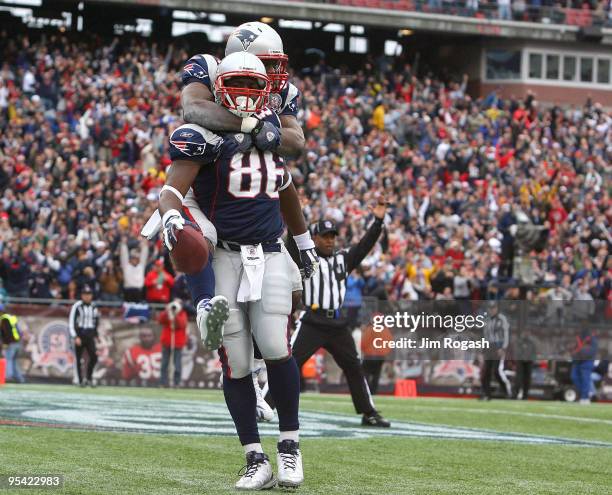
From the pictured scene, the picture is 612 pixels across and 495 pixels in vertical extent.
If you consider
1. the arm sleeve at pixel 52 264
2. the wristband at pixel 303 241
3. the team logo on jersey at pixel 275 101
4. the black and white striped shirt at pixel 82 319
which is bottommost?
the black and white striped shirt at pixel 82 319

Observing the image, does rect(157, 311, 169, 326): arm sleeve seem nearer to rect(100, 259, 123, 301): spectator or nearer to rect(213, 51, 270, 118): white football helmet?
rect(100, 259, 123, 301): spectator

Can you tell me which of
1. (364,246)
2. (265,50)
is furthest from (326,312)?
(265,50)

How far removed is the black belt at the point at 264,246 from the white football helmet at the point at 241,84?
0.55 m

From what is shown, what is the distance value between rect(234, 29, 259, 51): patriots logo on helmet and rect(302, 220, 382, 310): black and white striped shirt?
12.0ft

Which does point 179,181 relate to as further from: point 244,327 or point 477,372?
point 477,372

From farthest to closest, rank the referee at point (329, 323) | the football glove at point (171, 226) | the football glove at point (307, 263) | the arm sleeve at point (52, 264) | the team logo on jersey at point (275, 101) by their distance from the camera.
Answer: the arm sleeve at point (52, 264), the referee at point (329, 323), the football glove at point (307, 263), the team logo on jersey at point (275, 101), the football glove at point (171, 226)

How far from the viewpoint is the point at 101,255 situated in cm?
1719

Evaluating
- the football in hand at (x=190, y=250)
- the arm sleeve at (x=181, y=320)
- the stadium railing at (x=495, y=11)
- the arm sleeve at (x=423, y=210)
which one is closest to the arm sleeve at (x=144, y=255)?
the arm sleeve at (x=181, y=320)

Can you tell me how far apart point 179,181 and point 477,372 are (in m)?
11.9

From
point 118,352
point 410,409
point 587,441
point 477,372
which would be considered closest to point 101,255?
point 118,352

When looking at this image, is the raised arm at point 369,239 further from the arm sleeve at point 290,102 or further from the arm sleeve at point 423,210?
the arm sleeve at point 423,210

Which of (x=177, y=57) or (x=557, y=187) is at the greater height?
(x=177, y=57)

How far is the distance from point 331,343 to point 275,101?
4.05 metres

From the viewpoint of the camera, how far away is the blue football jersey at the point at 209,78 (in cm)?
576
